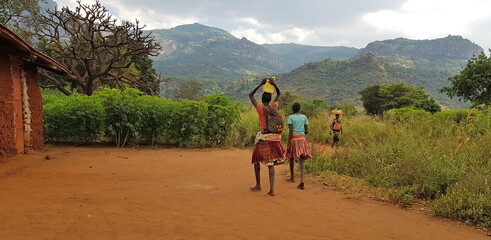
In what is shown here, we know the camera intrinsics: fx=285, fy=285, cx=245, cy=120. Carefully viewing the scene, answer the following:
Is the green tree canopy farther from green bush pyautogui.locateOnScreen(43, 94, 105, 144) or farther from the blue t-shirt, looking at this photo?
green bush pyautogui.locateOnScreen(43, 94, 105, 144)

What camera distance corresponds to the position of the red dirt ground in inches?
142

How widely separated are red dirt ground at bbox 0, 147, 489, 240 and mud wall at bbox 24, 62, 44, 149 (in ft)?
4.43

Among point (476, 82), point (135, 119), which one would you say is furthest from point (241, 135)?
point (476, 82)

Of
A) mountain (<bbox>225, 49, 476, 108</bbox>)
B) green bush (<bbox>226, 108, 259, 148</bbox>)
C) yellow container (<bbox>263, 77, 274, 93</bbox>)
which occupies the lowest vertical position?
green bush (<bbox>226, 108, 259, 148</bbox>)

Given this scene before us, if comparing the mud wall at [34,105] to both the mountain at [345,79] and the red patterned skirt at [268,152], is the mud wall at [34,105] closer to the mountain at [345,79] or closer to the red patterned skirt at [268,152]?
the red patterned skirt at [268,152]

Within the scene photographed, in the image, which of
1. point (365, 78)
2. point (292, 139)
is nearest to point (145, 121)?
point (292, 139)

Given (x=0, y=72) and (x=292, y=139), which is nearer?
(x=292, y=139)

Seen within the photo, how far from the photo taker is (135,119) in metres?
10.6

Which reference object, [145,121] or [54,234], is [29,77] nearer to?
[145,121]

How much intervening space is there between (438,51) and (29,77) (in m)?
177

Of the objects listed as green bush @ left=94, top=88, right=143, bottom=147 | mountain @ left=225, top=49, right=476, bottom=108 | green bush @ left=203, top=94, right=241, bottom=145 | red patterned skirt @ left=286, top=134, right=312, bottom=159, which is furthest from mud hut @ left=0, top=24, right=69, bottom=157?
mountain @ left=225, top=49, right=476, bottom=108

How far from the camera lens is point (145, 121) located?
35.3 feet

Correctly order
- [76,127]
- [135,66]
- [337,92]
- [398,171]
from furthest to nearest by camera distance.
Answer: [337,92]
[135,66]
[76,127]
[398,171]

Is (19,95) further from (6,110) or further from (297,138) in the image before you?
(297,138)
